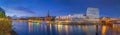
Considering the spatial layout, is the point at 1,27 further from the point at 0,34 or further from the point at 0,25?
the point at 0,34

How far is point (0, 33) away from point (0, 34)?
0.45 meters

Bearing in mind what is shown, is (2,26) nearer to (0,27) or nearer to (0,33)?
(0,27)

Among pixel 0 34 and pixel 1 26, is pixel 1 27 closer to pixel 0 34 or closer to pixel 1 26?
pixel 1 26

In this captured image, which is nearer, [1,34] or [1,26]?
[1,34]

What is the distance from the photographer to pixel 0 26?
36625 mm

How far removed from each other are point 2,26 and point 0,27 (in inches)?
56.7

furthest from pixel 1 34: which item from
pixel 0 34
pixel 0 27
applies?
pixel 0 27

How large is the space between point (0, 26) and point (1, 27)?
173 mm

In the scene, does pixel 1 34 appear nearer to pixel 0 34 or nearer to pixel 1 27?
pixel 0 34

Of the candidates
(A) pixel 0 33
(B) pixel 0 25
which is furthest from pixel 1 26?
(A) pixel 0 33

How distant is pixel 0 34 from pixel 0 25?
20.6 feet

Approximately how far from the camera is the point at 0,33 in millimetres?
31531

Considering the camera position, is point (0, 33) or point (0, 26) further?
point (0, 26)

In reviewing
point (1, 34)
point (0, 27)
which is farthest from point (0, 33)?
point (0, 27)
